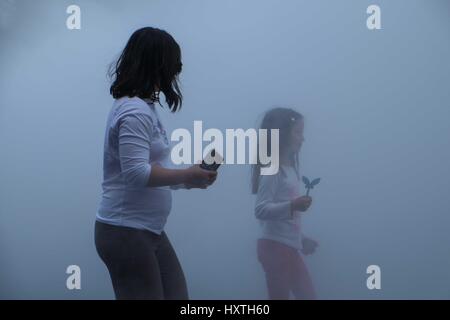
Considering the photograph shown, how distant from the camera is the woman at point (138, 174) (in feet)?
5.10

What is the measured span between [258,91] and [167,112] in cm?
40

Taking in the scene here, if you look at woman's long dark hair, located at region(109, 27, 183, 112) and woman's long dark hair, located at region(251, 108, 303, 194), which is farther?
woman's long dark hair, located at region(251, 108, 303, 194)

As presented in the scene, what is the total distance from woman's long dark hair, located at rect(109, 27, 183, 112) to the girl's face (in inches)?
33.2

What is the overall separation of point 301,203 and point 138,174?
40.5 inches

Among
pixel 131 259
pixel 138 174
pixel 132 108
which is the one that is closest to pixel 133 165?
pixel 138 174

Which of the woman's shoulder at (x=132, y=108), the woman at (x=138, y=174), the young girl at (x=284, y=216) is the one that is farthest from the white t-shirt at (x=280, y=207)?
the woman's shoulder at (x=132, y=108)

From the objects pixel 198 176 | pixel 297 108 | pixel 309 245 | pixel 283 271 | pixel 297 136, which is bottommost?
pixel 283 271

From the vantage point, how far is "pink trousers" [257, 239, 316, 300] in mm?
2396

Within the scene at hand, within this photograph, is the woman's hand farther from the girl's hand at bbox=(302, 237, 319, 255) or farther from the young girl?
the girl's hand at bbox=(302, 237, 319, 255)

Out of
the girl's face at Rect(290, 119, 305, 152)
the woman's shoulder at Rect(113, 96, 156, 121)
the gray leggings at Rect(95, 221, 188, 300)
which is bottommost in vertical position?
the gray leggings at Rect(95, 221, 188, 300)

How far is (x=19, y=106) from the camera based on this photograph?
2441 mm

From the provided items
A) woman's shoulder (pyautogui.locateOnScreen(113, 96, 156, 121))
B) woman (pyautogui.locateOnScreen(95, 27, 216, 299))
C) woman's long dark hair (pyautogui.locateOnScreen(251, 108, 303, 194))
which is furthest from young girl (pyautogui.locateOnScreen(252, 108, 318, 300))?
woman's shoulder (pyautogui.locateOnScreen(113, 96, 156, 121))

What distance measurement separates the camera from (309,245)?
7.91 feet

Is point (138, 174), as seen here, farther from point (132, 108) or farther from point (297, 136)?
point (297, 136)
